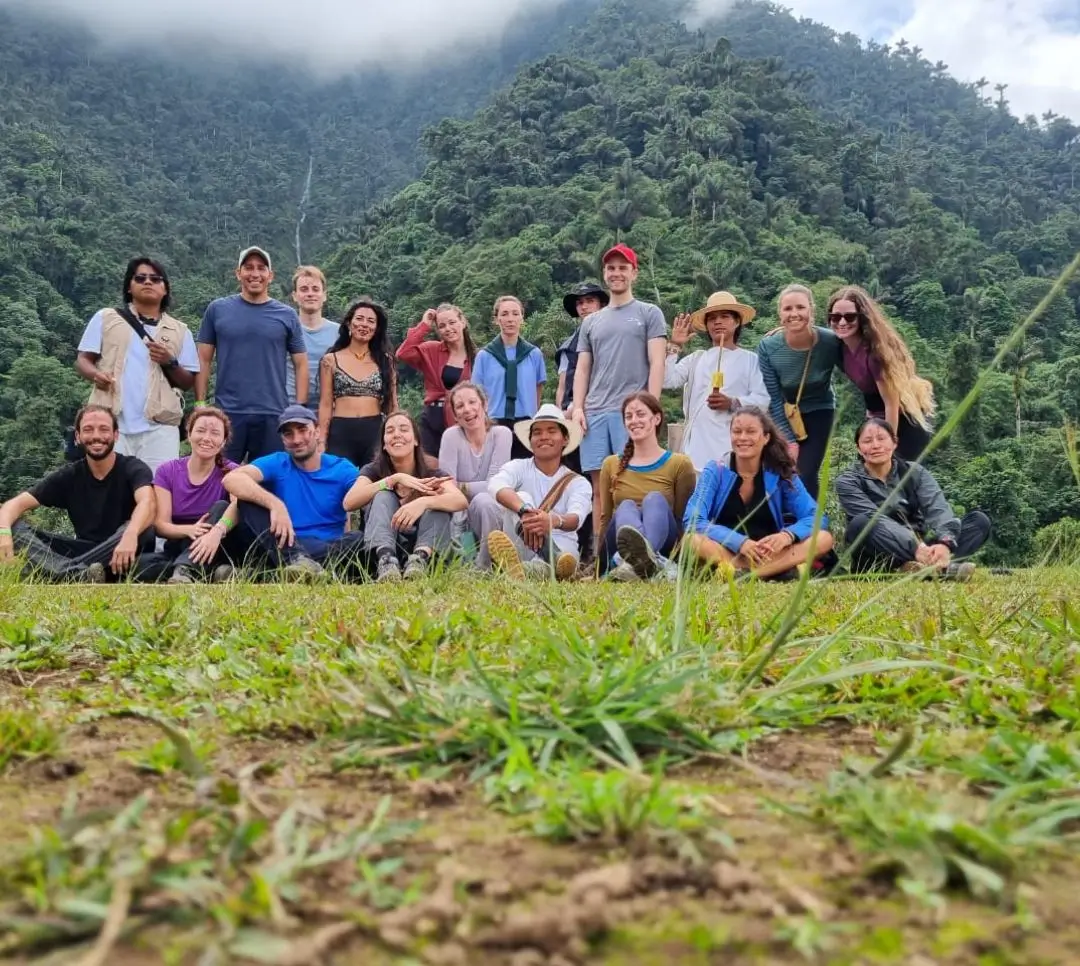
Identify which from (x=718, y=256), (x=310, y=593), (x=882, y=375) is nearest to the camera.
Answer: (x=310, y=593)

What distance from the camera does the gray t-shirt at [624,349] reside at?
251 inches

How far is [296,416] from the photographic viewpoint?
5855 mm

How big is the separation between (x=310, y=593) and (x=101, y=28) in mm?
122857

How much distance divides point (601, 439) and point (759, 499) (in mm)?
1431

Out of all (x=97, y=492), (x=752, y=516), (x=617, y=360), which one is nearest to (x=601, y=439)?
(x=617, y=360)

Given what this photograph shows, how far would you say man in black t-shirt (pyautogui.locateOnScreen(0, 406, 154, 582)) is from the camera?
5.75m

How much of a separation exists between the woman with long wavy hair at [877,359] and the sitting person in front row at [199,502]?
3.56 meters

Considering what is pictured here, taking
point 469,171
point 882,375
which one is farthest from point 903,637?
point 469,171

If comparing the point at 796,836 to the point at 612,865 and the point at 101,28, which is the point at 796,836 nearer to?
the point at 612,865

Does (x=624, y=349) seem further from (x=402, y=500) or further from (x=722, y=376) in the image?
(x=402, y=500)

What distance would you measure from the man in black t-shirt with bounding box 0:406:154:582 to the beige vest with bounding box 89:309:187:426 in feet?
0.54

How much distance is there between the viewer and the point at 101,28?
107 meters

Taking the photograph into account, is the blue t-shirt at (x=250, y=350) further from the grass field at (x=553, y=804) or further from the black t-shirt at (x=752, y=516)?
the grass field at (x=553, y=804)

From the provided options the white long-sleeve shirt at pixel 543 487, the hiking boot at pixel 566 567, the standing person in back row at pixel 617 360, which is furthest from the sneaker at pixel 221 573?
the standing person in back row at pixel 617 360
